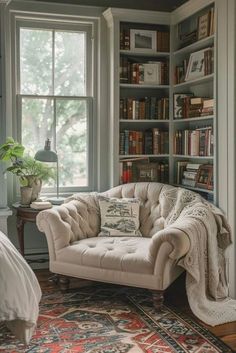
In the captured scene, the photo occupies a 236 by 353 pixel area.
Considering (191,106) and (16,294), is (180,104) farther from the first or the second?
(16,294)

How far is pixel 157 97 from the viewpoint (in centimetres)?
537

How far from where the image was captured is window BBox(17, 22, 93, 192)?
16.6 ft

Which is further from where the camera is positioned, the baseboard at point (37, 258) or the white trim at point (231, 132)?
the baseboard at point (37, 258)

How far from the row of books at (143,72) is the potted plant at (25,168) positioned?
1.22 meters

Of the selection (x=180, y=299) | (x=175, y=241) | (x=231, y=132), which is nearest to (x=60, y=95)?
(x=231, y=132)

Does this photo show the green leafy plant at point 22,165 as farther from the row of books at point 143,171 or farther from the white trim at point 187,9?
the white trim at point 187,9

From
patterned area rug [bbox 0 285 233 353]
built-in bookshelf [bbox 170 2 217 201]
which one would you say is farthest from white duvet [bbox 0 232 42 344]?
built-in bookshelf [bbox 170 2 217 201]

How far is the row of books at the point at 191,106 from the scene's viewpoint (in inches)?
181

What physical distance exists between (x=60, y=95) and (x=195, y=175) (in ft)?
5.27

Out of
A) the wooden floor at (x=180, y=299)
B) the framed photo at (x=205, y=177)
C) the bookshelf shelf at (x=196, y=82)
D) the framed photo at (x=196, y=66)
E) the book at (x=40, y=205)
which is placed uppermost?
the framed photo at (x=196, y=66)

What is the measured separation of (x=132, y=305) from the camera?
390 cm

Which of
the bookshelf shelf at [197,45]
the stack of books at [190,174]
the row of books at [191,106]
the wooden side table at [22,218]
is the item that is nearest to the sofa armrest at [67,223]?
the wooden side table at [22,218]

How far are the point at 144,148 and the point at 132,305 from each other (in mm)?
1856

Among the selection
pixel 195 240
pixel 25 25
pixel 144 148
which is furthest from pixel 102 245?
pixel 25 25
